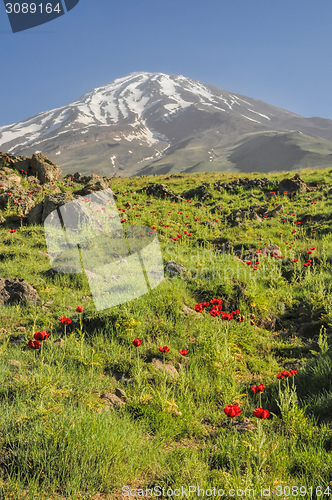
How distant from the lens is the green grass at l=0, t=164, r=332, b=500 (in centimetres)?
192

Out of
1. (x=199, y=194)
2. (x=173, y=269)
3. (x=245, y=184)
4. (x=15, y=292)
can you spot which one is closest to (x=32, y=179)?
(x=199, y=194)

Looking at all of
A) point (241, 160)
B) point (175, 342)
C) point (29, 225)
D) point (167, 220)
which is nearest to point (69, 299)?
point (175, 342)

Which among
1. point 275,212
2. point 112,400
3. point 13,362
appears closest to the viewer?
point 112,400

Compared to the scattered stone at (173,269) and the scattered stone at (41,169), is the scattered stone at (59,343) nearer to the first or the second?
the scattered stone at (173,269)

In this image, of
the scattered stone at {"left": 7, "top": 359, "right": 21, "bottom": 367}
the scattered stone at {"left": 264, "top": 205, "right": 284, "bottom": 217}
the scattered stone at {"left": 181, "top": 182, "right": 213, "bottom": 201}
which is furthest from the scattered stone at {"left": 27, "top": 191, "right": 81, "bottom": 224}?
the scattered stone at {"left": 181, "top": 182, "right": 213, "bottom": 201}

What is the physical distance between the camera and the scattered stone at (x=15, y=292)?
4795mm

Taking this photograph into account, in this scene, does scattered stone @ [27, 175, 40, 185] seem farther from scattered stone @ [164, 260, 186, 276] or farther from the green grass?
scattered stone @ [164, 260, 186, 276]

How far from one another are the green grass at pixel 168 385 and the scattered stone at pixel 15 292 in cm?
18

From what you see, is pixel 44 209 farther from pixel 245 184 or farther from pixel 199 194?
pixel 245 184

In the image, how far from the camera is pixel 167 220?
11.8 m

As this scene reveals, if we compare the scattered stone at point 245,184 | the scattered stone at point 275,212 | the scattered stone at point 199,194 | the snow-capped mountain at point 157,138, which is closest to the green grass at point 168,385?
the scattered stone at point 275,212

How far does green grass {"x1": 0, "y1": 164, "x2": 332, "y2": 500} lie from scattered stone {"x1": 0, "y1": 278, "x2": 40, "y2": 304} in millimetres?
175

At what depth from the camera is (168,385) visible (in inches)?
132

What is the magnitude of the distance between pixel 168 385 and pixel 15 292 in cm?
318
